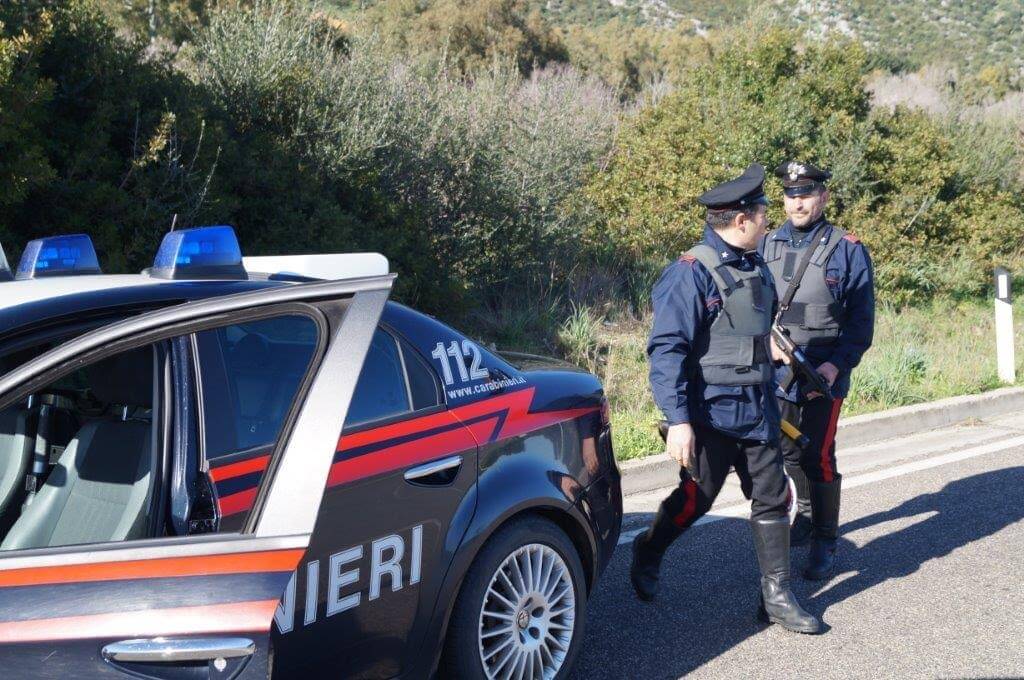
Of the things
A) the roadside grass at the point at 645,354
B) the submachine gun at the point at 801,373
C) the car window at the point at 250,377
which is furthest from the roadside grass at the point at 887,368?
the car window at the point at 250,377

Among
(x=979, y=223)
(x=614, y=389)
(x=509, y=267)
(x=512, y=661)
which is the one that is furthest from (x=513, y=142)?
(x=512, y=661)

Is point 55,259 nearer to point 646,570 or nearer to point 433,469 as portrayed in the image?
point 433,469

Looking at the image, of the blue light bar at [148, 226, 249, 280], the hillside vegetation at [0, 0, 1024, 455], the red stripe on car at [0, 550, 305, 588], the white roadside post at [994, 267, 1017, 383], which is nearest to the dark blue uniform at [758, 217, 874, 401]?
the hillside vegetation at [0, 0, 1024, 455]

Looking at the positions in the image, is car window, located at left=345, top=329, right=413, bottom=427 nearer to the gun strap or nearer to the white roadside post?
the gun strap

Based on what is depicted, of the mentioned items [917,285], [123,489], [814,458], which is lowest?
[917,285]

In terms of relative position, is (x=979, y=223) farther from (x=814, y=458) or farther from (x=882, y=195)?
(x=814, y=458)

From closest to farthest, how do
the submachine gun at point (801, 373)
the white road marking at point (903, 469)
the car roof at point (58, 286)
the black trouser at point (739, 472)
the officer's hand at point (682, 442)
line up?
1. the car roof at point (58, 286)
2. the officer's hand at point (682, 442)
3. the black trouser at point (739, 472)
4. the submachine gun at point (801, 373)
5. the white road marking at point (903, 469)

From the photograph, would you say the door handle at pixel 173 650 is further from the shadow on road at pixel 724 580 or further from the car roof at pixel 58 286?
the shadow on road at pixel 724 580

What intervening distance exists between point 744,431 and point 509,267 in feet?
23.4

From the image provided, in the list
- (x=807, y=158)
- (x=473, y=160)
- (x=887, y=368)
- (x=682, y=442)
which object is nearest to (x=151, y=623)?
(x=682, y=442)

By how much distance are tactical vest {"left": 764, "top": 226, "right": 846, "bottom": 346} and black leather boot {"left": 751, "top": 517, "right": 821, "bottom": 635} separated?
3.79 feet

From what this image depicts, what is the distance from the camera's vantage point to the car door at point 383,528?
9.20 ft

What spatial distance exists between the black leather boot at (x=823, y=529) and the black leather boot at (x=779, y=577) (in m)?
0.75

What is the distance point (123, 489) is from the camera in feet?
9.79
